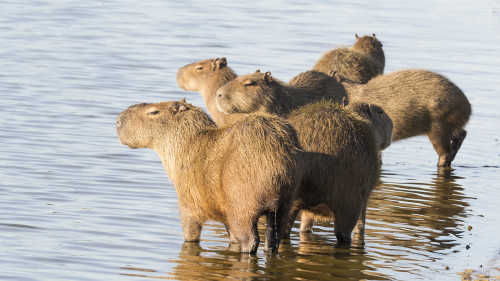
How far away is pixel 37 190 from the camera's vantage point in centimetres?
882

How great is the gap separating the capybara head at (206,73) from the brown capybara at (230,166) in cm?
318

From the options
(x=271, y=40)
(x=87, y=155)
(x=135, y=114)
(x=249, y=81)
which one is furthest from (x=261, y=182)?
(x=271, y=40)

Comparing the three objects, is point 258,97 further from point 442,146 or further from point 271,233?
point 442,146

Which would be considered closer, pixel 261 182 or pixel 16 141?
pixel 261 182

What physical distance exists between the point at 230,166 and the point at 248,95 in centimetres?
254

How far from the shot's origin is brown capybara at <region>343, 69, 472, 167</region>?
10773mm

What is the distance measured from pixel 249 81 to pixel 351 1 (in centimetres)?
1720

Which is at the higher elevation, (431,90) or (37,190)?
(431,90)

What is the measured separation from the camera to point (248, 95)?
29.9 ft

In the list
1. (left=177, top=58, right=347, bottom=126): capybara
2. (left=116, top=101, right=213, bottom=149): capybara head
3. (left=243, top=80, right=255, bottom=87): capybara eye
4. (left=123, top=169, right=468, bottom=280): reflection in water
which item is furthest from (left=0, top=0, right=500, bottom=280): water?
(left=243, top=80, right=255, bottom=87): capybara eye

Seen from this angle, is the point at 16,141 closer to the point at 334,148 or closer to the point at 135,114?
the point at 135,114

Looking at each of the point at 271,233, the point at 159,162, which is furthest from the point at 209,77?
the point at 271,233

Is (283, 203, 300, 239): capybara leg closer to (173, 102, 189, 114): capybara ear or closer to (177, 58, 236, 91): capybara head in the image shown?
(173, 102, 189, 114): capybara ear

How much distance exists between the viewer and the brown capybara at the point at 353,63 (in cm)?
1177
